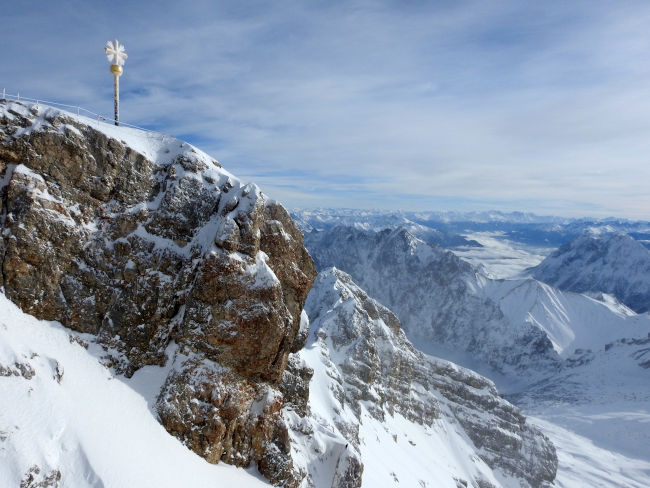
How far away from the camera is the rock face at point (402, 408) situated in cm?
7538

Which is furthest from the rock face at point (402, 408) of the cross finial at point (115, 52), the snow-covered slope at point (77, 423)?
the cross finial at point (115, 52)

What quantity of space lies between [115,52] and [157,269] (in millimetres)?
20952

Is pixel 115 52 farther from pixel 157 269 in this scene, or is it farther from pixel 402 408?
pixel 402 408

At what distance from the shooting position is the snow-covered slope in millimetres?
23250

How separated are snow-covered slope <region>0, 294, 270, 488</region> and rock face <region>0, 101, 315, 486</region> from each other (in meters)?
1.22

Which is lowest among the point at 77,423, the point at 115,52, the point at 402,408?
the point at 402,408

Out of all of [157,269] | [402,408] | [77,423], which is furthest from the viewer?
[402,408]

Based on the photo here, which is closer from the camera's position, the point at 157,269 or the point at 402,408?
the point at 157,269

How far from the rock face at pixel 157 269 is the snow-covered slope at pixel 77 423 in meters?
1.22

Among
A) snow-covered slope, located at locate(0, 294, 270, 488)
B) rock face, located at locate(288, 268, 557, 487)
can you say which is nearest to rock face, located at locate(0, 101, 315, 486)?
snow-covered slope, located at locate(0, 294, 270, 488)

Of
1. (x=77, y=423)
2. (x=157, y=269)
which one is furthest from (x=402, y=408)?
(x=77, y=423)

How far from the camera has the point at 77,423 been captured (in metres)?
25.7

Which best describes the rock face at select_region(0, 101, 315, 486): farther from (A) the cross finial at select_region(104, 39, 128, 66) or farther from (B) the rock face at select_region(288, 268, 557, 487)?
(B) the rock face at select_region(288, 268, 557, 487)

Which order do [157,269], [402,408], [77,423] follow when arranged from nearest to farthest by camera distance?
[77,423]
[157,269]
[402,408]
